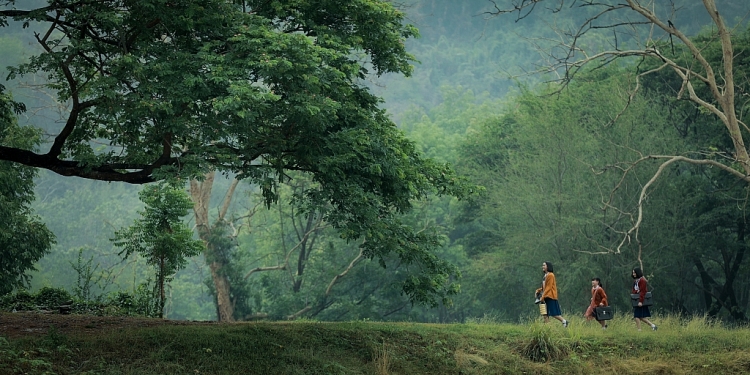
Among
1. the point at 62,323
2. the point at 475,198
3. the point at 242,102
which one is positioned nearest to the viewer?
the point at 242,102

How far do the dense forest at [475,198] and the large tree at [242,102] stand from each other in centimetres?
8

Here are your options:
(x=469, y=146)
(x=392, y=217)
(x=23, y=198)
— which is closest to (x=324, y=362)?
(x=392, y=217)

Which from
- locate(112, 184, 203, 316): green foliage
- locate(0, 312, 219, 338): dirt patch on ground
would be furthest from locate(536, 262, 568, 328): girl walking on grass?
locate(112, 184, 203, 316): green foliage

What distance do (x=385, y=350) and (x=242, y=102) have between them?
528 cm

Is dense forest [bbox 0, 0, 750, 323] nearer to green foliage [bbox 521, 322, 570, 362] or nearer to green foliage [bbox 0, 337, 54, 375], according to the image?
green foliage [bbox 521, 322, 570, 362]

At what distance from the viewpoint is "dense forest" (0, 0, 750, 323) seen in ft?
41.2

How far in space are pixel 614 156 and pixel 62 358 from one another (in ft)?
81.9

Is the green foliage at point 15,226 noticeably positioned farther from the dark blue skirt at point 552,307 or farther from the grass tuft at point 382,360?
the dark blue skirt at point 552,307

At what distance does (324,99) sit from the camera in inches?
451

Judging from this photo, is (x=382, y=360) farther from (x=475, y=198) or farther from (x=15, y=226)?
(x=475, y=198)

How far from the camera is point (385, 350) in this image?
13305 mm

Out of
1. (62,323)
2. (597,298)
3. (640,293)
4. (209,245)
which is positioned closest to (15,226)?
(209,245)

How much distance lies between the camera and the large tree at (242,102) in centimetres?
1124

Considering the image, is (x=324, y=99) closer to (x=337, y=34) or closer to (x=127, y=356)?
(x=337, y=34)
